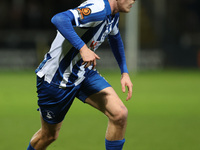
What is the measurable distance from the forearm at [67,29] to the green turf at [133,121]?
6.27 ft

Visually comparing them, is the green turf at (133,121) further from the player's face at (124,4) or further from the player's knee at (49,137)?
the player's face at (124,4)

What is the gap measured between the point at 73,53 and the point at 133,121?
3566mm

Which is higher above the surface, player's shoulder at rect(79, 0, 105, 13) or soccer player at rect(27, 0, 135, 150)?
player's shoulder at rect(79, 0, 105, 13)

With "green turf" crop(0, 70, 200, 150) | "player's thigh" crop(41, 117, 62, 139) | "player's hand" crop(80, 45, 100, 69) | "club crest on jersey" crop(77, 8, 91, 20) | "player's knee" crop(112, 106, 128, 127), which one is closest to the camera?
"player's hand" crop(80, 45, 100, 69)

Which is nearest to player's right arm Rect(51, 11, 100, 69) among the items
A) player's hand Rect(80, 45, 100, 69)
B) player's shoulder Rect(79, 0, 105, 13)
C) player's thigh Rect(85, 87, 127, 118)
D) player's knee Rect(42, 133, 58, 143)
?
player's hand Rect(80, 45, 100, 69)

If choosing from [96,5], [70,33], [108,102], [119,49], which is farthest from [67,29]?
[119,49]

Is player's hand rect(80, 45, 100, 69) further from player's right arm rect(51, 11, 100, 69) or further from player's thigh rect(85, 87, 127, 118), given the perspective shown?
player's thigh rect(85, 87, 127, 118)

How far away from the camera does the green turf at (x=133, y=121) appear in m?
5.77

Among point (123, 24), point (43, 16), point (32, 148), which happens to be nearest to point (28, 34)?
point (43, 16)

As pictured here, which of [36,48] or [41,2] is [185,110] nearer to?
[36,48]

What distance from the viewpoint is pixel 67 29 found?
3.86 metres

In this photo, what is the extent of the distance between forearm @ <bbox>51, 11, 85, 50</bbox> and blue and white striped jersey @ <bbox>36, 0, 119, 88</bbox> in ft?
0.69

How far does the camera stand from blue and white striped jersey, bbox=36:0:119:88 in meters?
4.13

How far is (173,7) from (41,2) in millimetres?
6659
